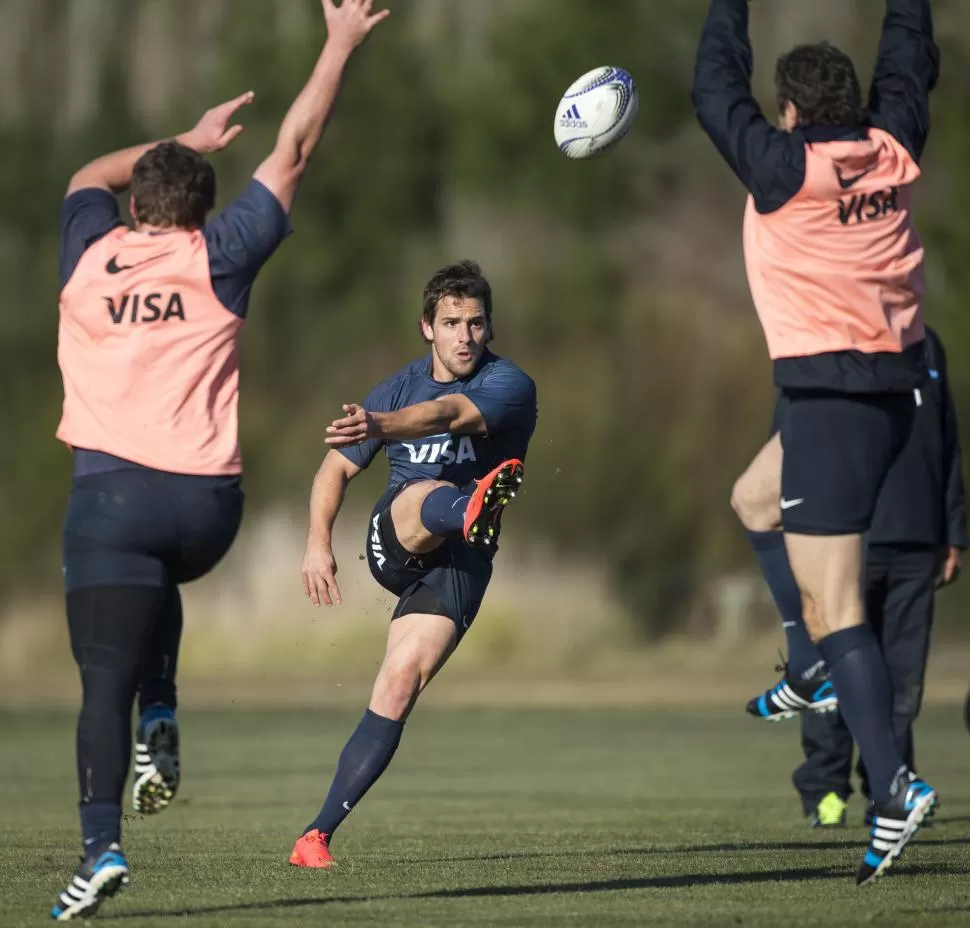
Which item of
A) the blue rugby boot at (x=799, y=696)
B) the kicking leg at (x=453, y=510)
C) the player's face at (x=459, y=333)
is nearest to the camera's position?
the kicking leg at (x=453, y=510)

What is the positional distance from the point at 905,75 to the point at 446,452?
239cm

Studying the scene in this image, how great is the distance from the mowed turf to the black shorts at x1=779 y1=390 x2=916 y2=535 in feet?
4.00

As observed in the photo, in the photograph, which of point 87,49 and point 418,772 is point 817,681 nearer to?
point 418,772

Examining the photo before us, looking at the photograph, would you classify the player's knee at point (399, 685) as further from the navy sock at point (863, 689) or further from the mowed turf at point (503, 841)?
the navy sock at point (863, 689)

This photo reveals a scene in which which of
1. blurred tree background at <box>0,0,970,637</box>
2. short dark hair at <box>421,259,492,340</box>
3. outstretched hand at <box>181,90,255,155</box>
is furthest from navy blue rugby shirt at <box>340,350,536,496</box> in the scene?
blurred tree background at <box>0,0,970,637</box>

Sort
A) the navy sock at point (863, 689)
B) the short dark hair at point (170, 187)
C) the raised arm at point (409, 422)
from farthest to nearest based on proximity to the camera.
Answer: the raised arm at point (409, 422) → the navy sock at point (863, 689) → the short dark hair at point (170, 187)

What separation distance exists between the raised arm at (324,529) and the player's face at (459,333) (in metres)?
0.58

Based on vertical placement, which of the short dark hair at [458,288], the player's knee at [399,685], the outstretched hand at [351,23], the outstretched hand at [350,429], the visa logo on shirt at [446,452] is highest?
the outstretched hand at [351,23]

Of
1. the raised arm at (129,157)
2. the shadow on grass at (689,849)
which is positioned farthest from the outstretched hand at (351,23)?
the shadow on grass at (689,849)

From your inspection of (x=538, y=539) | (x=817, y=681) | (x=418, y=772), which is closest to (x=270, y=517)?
(x=538, y=539)

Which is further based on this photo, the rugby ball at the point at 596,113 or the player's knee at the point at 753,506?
the rugby ball at the point at 596,113

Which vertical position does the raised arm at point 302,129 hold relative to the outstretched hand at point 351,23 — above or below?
below

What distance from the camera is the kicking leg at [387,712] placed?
7207 mm

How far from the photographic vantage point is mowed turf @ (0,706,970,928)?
5.89 meters
